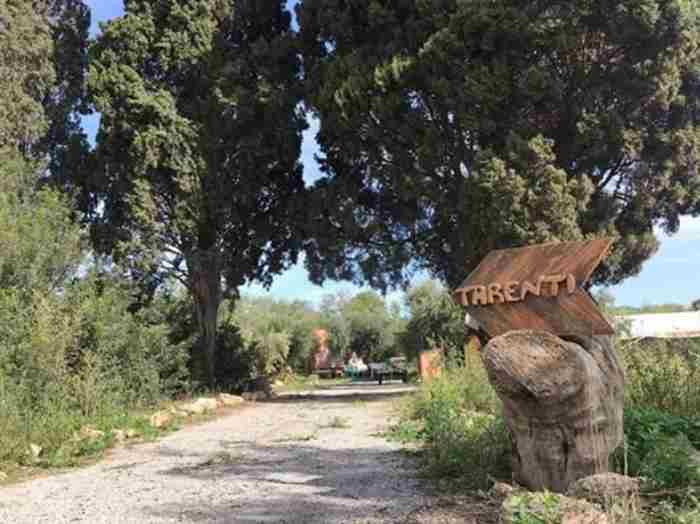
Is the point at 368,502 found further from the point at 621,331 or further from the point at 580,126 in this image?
the point at 580,126

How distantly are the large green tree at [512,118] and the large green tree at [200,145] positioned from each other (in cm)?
149

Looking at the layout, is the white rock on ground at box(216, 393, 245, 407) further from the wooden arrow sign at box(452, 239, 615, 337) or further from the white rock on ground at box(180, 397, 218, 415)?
the wooden arrow sign at box(452, 239, 615, 337)

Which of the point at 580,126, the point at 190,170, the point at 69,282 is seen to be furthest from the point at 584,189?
the point at 69,282

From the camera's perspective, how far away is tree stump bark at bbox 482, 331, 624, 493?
14.0 feet

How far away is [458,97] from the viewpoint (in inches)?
600

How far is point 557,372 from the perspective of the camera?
4.25 meters

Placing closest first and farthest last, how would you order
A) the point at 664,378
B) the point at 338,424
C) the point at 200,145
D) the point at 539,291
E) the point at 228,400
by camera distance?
the point at 539,291 → the point at 664,378 → the point at 338,424 → the point at 228,400 → the point at 200,145

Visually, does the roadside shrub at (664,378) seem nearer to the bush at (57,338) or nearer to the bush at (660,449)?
the bush at (660,449)

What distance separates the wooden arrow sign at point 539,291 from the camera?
4605 mm

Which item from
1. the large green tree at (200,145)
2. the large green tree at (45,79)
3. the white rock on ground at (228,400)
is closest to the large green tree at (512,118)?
the large green tree at (200,145)

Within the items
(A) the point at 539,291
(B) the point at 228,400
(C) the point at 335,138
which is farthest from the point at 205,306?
(A) the point at 539,291

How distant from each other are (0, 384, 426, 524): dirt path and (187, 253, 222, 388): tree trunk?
807cm

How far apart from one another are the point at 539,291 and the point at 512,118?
11431 millimetres

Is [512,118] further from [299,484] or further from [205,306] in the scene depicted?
[299,484]
